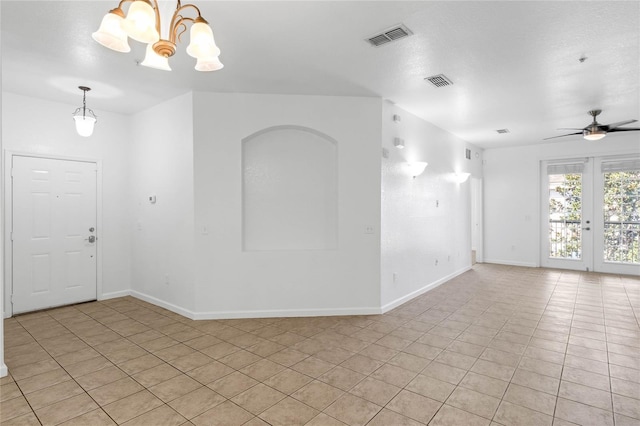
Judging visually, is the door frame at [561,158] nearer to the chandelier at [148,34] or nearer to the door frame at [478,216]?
the door frame at [478,216]

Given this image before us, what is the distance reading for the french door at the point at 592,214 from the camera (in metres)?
6.72

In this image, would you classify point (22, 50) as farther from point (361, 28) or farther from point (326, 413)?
point (326, 413)

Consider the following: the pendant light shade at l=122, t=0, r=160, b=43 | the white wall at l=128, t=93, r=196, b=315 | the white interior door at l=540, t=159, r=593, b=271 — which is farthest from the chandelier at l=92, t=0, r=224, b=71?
the white interior door at l=540, t=159, r=593, b=271

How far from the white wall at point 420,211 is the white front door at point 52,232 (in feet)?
14.7

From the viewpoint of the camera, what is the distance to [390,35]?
287cm

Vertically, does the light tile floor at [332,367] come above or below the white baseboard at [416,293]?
below

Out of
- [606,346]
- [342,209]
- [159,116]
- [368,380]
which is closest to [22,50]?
[159,116]

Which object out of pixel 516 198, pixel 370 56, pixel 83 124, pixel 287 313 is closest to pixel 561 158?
pixel 516 198

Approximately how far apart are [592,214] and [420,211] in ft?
14.6

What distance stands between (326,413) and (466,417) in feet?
3.15

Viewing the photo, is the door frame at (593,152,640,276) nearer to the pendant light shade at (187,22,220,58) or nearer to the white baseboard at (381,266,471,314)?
the white baseboard at (381,266,471,314)

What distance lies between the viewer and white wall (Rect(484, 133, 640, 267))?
7.62 metres

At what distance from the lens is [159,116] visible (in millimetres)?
4824

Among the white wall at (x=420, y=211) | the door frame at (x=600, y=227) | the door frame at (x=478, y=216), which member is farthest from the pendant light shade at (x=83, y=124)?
the door frame at (x=600, y=227)
